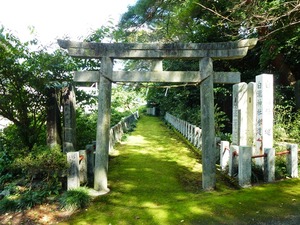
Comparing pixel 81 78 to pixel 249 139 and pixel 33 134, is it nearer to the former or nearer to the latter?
pixel 33 134

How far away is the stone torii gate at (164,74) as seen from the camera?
555 cm

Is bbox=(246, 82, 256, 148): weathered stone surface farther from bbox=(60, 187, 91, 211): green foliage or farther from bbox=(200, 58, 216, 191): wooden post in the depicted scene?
bbox=(60, 187, 91, 211): green foliage

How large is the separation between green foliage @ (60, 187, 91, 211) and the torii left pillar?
553mm

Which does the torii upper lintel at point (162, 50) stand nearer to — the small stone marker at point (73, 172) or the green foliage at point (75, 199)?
the small stone marker at point (73, 172)

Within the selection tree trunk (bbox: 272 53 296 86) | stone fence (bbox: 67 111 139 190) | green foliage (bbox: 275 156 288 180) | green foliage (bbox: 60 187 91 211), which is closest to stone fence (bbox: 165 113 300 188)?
green foliage (bbox: 275 156 288 180)

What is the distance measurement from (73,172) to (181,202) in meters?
2.45

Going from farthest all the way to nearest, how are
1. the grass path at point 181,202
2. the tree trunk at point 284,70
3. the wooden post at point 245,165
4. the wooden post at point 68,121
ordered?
the tree trunk at point 284,70, the wooden post at point 68,121, the wooden post at point 245,165, the grass path at point 181,202

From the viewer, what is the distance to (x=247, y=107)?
24.4ft

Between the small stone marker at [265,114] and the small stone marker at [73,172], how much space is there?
4535mm

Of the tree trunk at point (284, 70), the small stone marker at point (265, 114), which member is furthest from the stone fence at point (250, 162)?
the tree trunk at point (284, 70)

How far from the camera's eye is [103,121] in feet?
18.5

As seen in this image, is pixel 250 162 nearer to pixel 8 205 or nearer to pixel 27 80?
pixel 8 205

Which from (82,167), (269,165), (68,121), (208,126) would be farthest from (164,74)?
(269,165)

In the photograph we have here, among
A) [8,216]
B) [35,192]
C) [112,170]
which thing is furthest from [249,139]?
[8,216]
